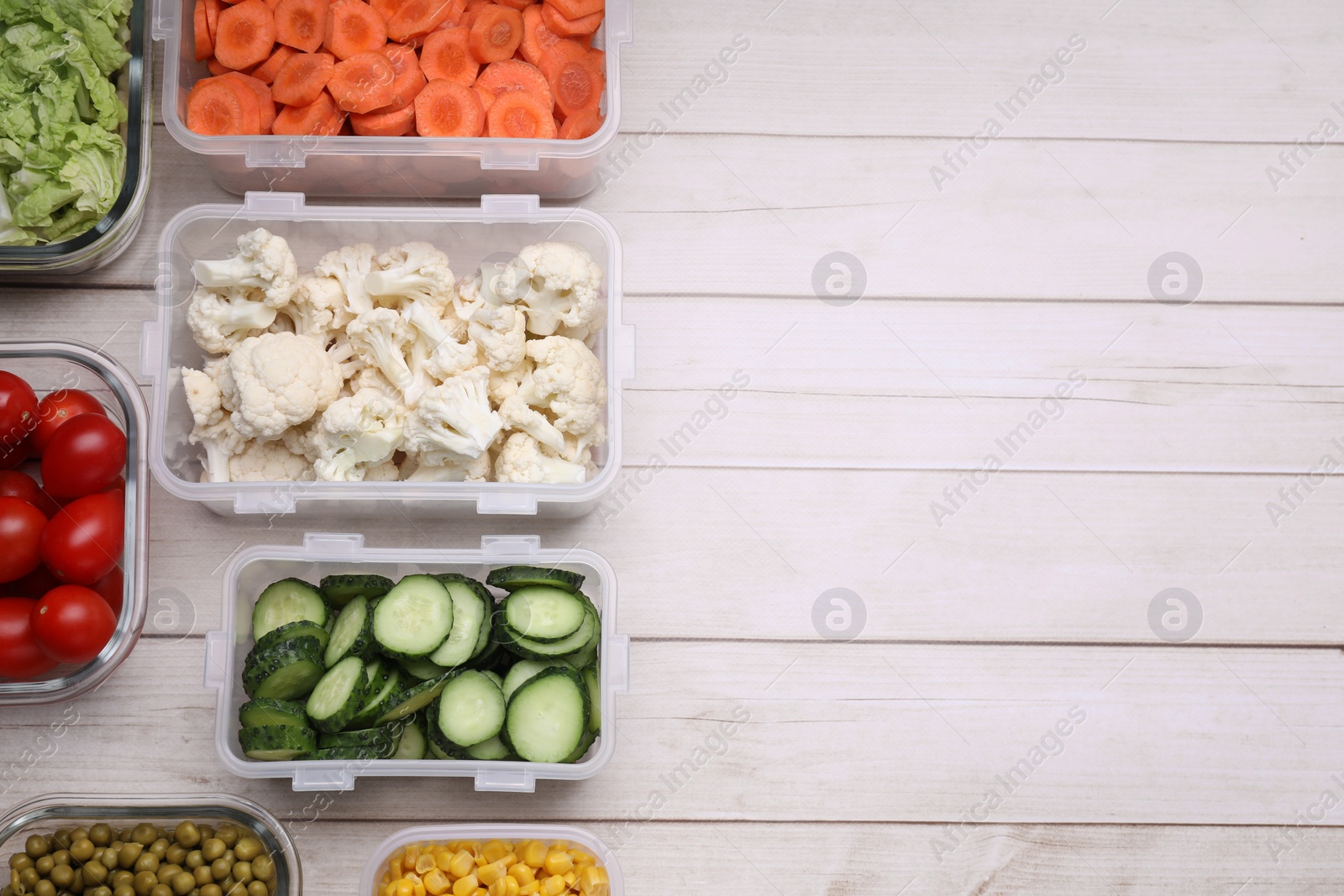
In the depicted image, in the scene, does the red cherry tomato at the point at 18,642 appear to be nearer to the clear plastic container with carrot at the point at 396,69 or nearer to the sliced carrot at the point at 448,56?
the clear plastic container with carrot at the point at 396,69

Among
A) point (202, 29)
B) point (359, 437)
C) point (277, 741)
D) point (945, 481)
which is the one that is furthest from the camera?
point (945, 481)

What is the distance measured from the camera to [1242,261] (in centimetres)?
169

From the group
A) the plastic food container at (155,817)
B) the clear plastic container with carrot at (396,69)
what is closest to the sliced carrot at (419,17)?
the clear plastic container with carrot at (396,69)

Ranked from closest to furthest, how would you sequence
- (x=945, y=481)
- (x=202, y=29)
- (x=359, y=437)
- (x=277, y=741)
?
(x=277, y=741) < (x=359, y=437) < (x=202, y=29) < (x=945, y=481)

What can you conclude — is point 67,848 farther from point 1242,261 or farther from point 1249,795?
point 1242,261

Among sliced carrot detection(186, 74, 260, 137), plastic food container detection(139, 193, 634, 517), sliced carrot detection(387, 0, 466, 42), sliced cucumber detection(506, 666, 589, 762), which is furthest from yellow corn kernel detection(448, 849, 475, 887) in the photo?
sliced carrot detection(387, 0, 466, 42)

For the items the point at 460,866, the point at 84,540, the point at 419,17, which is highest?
the point at 419,17

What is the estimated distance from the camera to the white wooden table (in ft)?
4.89

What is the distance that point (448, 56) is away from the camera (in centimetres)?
151

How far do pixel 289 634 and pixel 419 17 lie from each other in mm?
891

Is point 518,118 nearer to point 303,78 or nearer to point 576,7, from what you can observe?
point 576,7

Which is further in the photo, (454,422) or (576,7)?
(576,7)

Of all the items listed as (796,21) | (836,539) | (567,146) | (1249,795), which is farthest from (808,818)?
(796,21)

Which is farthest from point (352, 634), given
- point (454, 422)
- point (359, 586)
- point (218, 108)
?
point (218, 108)
